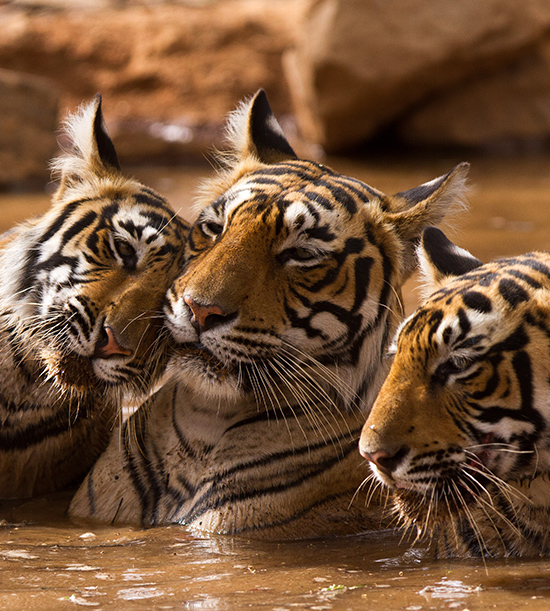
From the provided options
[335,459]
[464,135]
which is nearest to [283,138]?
[335,459]

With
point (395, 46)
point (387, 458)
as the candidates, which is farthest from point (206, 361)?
point (395, 46)

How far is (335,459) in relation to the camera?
3111 millimetres

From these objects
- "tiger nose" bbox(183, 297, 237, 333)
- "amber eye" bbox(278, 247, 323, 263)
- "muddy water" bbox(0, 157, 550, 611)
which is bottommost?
"muddy water" bbox(0, 157, 550, 611)

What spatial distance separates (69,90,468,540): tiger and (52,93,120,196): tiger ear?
1.48 feet

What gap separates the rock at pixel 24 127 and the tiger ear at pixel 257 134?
25.2ft

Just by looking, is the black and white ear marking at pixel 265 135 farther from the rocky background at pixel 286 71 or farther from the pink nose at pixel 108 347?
the rocky background at pixel 286 71

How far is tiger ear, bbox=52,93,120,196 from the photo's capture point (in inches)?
138

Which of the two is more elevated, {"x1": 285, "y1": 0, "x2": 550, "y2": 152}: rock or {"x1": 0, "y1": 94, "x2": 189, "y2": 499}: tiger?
{"x1": 285, "y1": 0, "x2": 550, "y2": 152}: rock

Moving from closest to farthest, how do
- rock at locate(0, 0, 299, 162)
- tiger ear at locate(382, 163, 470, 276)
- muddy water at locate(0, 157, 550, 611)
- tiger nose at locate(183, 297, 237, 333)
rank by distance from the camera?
muddy water at locate(0, 157, 550, 611) < tiger nose at locate(183, 297, 237, 333) < tiger ear at locate(382, 163, 470, 276) < rock at locate(0, 0, 299, 162)

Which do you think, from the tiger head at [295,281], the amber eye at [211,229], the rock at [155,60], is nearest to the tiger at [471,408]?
the tiger head at [295,281]

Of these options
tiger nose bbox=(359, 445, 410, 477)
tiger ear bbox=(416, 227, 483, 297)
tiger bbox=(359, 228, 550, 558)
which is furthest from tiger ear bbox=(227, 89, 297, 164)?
tiger nose bbox=(359, 445, 410, 477)

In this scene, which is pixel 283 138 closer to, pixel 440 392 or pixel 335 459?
pixel 335 459

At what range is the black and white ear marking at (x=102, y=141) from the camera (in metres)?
3.54

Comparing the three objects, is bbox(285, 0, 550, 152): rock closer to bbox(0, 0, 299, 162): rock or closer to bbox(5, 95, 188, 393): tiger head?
bbox(0, 0, 299, 162): rock
